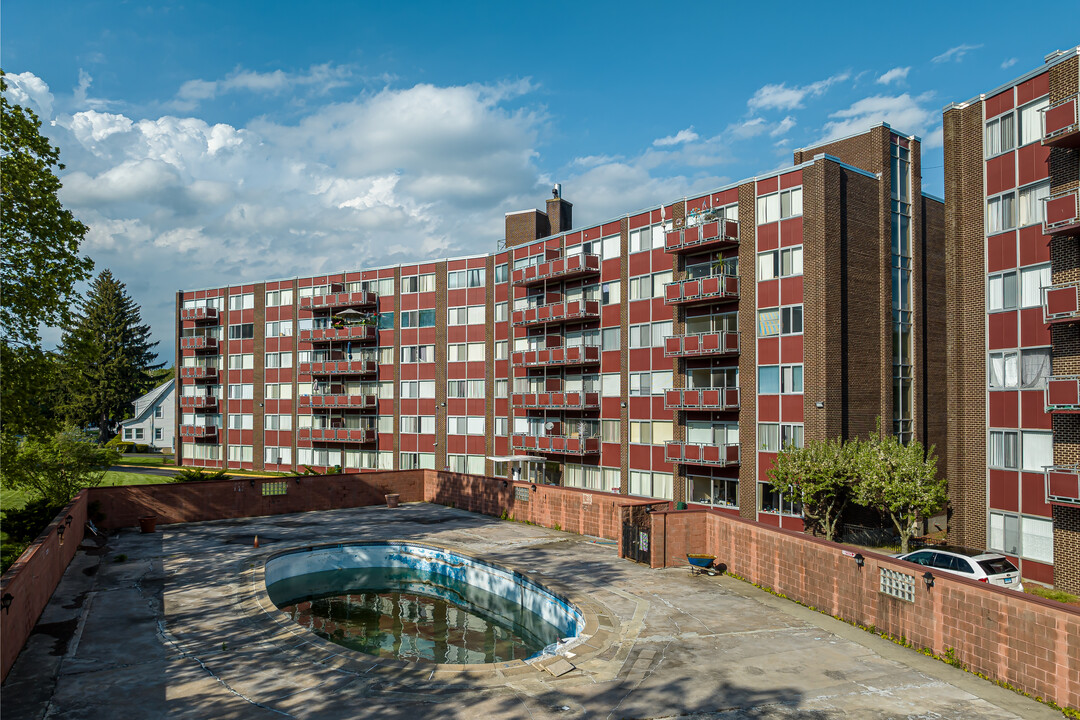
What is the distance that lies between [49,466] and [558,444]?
29792 millimetres

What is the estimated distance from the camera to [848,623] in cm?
2023

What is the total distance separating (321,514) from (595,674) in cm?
2832

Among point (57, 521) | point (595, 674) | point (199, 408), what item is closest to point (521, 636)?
point (595, 674)

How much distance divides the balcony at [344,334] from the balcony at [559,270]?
59.9 ft

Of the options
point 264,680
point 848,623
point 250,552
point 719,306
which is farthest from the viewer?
point 719,306

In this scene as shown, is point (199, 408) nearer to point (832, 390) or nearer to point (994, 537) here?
point (832, 390)

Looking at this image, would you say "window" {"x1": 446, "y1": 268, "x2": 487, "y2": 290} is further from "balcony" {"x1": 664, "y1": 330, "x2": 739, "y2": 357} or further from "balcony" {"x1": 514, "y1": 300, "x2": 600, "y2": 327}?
"balcony" {"x1": 664, "y1": 330, "x2": 739, "y2": 357}

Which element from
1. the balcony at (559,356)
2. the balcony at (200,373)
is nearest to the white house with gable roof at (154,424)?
the balcony at (200,373)

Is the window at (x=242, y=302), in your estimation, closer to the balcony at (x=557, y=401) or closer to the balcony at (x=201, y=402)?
the balcony at (x=201, y=402)

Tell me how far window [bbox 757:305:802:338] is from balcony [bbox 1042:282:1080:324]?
1171 centimetres

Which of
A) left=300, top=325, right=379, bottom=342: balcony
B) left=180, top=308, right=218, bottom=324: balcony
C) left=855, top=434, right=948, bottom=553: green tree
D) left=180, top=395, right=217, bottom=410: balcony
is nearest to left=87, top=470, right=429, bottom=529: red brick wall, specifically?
left=300, top=325, right=379, bottom=342: balcony

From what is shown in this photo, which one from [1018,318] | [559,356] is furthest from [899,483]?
[559,356]

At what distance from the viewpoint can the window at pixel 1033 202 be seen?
2831 centimetres

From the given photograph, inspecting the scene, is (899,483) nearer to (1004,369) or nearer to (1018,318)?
(1004,369)
